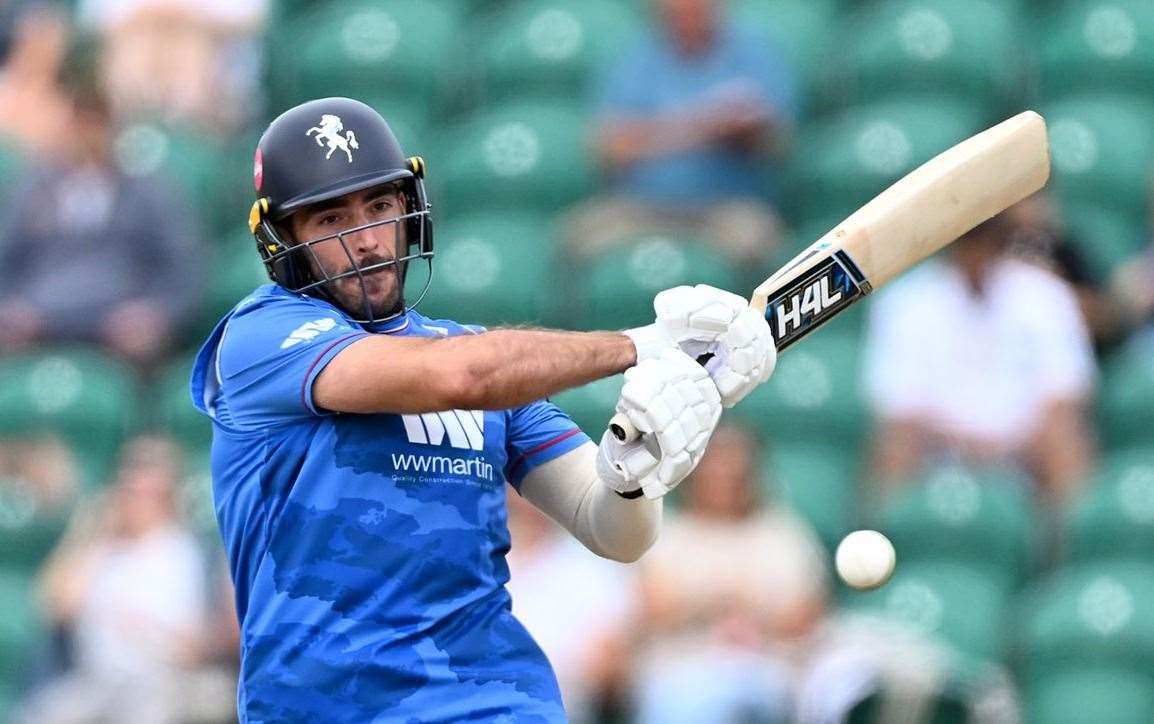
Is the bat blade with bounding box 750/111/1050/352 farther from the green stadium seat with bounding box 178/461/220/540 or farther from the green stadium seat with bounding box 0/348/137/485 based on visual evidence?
the green stadium seat with bounding box 0/348/137/485

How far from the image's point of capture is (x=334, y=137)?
13.0 feet

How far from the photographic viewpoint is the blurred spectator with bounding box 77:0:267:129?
30.0ft

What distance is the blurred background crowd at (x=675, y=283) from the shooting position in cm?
672

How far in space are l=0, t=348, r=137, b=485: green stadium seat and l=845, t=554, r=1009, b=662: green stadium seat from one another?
2874 mm

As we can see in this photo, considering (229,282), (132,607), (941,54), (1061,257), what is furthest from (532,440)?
(941,54)

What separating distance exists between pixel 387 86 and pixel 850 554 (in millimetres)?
5246

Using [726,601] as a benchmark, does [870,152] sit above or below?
above

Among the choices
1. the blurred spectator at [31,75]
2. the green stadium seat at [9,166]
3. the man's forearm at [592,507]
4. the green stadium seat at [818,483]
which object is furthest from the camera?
the blurred spectator at [31,75]

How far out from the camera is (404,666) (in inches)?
145

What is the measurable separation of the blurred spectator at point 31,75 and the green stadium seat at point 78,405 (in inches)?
45.1

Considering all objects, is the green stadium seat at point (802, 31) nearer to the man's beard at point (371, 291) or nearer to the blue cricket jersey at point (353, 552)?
the man's beard at point (371, 291)

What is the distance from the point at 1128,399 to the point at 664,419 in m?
3.95

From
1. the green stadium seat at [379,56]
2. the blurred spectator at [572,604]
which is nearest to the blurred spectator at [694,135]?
the green stadium seat at [379,56]

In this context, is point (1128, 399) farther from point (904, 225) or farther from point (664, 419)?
point (664, 419)
